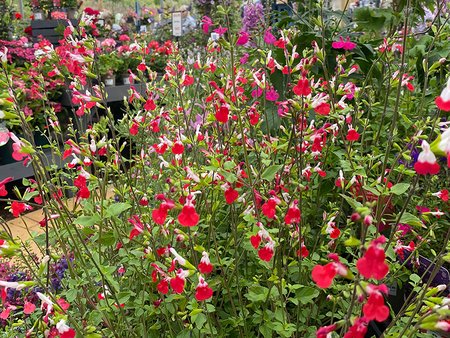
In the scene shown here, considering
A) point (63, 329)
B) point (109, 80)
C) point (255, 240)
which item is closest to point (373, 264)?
point (255, 240)

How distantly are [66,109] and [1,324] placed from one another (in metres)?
3.02

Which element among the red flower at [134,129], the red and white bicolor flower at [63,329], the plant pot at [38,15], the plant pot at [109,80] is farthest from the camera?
the plant pot at [38,15]

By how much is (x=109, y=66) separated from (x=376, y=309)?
5016 mm

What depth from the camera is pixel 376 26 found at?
2.55 meters

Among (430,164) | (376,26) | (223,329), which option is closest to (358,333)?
(430,164)

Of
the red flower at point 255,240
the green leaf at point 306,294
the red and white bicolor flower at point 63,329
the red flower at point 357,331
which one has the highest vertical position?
the red flower at point 357,331

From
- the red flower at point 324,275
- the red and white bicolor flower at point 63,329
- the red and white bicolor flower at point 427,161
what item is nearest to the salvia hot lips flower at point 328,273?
the red flower at point 324,275

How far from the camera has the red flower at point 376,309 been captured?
2.03 ft

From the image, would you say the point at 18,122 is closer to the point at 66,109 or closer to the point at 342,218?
the point at 342,218

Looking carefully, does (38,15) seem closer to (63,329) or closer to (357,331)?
(63,329)

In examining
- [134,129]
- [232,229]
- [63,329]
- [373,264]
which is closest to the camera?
[373,264]

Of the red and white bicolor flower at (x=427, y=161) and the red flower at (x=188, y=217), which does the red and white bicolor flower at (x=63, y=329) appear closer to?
the red flower at (x=188, y=217)

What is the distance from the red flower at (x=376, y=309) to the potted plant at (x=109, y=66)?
4838mm

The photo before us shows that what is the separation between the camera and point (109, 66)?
5.25m
